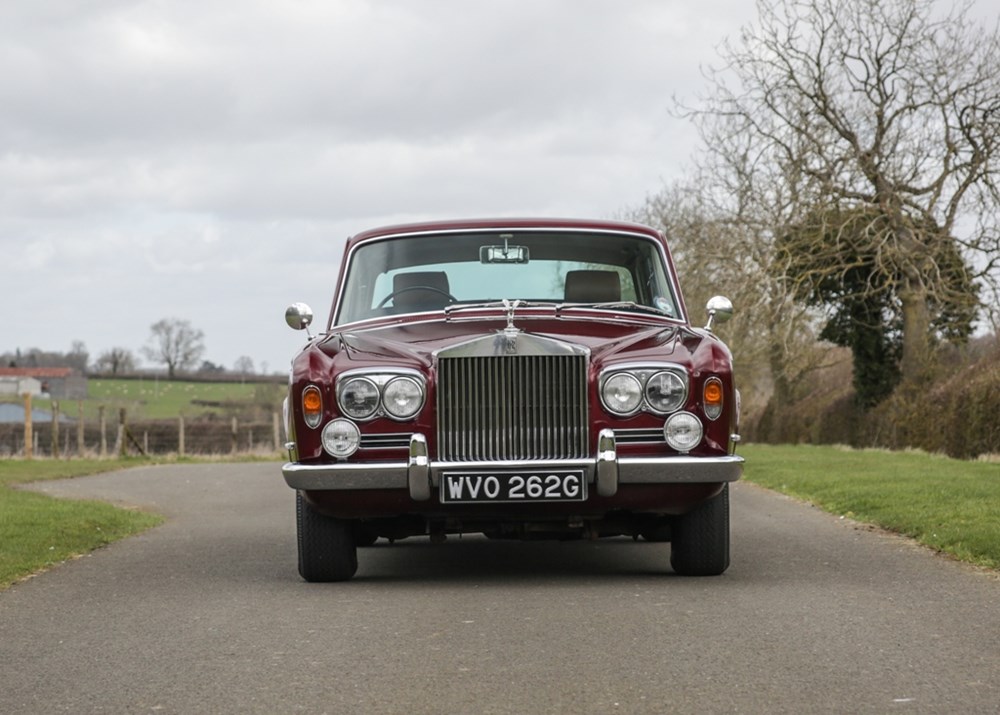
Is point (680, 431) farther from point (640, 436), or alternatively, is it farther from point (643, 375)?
point (643, 375)

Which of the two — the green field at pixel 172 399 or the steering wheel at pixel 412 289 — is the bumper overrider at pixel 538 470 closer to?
the steering wheel at pixel 412 289

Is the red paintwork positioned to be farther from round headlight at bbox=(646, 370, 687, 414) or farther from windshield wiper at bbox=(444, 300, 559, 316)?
windshield wiper at bbox=(444, 300, 559, 316)

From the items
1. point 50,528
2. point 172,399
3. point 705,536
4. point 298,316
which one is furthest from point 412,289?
point 172,399

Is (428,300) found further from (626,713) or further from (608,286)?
(626,713)

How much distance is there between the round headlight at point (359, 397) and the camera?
7461 millimetres

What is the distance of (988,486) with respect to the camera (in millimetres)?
13945

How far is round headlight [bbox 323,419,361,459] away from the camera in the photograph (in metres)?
7.45

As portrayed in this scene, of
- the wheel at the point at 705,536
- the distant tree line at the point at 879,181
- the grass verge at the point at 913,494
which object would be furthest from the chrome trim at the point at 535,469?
the distant tree line at the point at 879,181

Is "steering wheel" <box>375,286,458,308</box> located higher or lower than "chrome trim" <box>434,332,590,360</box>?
higher

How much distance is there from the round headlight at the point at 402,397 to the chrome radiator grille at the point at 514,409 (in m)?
0.11

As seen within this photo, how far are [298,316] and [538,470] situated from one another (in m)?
2.34

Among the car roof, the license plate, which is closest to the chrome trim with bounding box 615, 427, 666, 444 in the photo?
the license plate

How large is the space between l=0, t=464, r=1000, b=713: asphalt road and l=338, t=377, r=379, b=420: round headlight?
942 mm

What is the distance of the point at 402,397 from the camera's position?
7.44 metres
